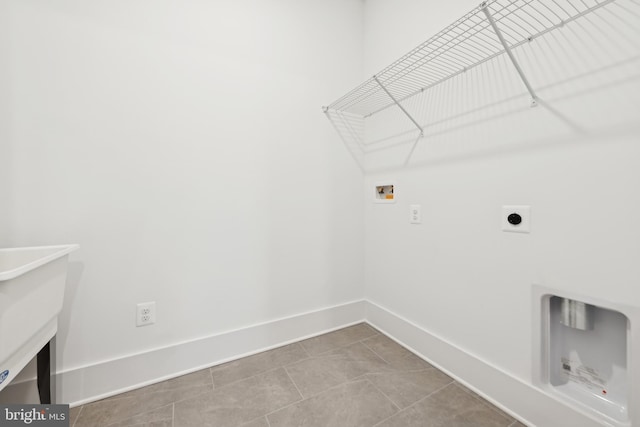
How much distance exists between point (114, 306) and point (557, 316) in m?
1.94

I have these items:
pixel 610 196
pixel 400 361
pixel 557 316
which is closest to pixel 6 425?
pixel 400 361

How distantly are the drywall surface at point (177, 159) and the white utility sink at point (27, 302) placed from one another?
178 millimetres

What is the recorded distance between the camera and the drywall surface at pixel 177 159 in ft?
3.71

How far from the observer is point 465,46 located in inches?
50.2

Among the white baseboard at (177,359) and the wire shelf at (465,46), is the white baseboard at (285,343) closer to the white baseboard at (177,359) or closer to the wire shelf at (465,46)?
the white baseboard at (177,359)

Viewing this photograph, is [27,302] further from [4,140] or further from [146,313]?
[4,140]

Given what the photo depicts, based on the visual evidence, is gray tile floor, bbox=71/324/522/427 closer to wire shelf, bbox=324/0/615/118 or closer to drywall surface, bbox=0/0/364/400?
drywall surface, bbox=0/0/364/400

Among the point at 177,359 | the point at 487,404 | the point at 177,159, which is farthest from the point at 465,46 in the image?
the point at 177,359

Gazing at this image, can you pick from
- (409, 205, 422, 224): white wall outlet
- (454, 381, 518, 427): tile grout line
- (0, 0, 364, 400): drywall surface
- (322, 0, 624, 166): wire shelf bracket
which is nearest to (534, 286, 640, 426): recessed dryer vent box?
(454, 381, 518, 427): tile grout line

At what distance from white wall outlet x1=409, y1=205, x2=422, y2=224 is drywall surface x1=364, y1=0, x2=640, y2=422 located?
3 centimetres

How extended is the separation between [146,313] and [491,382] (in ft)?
5.47

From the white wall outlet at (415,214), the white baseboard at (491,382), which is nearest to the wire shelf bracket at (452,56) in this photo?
the white wall outlet at (415,214)

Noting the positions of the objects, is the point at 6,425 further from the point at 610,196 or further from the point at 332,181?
the point at 610,196

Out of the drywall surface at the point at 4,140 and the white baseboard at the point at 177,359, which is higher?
the drywall surface at the point at 4,140
